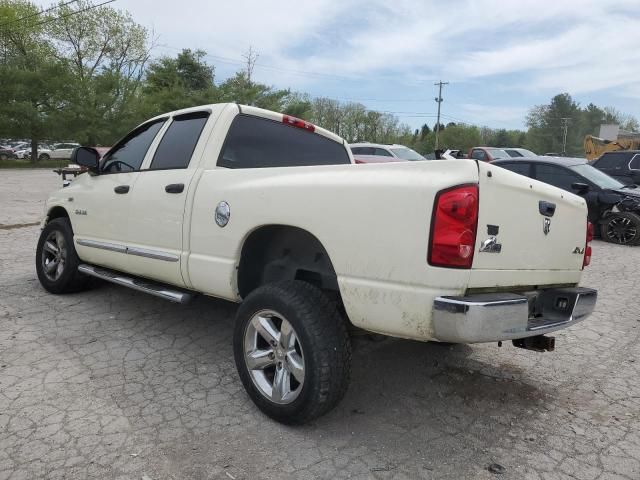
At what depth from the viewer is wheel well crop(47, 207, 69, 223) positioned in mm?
5305

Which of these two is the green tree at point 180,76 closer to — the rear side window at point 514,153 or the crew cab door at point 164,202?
the rear side window at point 514,153

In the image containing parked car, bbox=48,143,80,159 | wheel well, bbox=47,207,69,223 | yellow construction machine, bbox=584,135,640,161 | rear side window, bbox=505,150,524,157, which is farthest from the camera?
parked car, bbox=48,143,80,159

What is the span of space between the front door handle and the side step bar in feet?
2.43

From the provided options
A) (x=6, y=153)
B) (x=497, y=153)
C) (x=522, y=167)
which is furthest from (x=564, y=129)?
(x=522, y=167)

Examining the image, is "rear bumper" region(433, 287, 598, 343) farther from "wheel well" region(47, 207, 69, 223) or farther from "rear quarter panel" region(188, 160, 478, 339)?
"wheel well" region(47, 207, 69, 223)

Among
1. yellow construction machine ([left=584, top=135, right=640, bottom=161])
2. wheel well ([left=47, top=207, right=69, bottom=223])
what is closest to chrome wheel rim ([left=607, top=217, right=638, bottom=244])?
wheel well ([left=47, top=207, right=69, bottom=223])

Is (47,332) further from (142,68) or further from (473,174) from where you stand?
(142,68)

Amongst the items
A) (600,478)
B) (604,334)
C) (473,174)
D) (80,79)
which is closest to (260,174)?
(473,174)

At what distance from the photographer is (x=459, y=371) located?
372 centimetres

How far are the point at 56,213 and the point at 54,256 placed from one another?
19.2 inches

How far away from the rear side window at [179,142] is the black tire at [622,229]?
8535 millimetres

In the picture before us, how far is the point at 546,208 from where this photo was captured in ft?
9.10

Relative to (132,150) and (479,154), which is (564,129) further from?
(132,150)

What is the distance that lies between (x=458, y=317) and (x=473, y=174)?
659 mm
